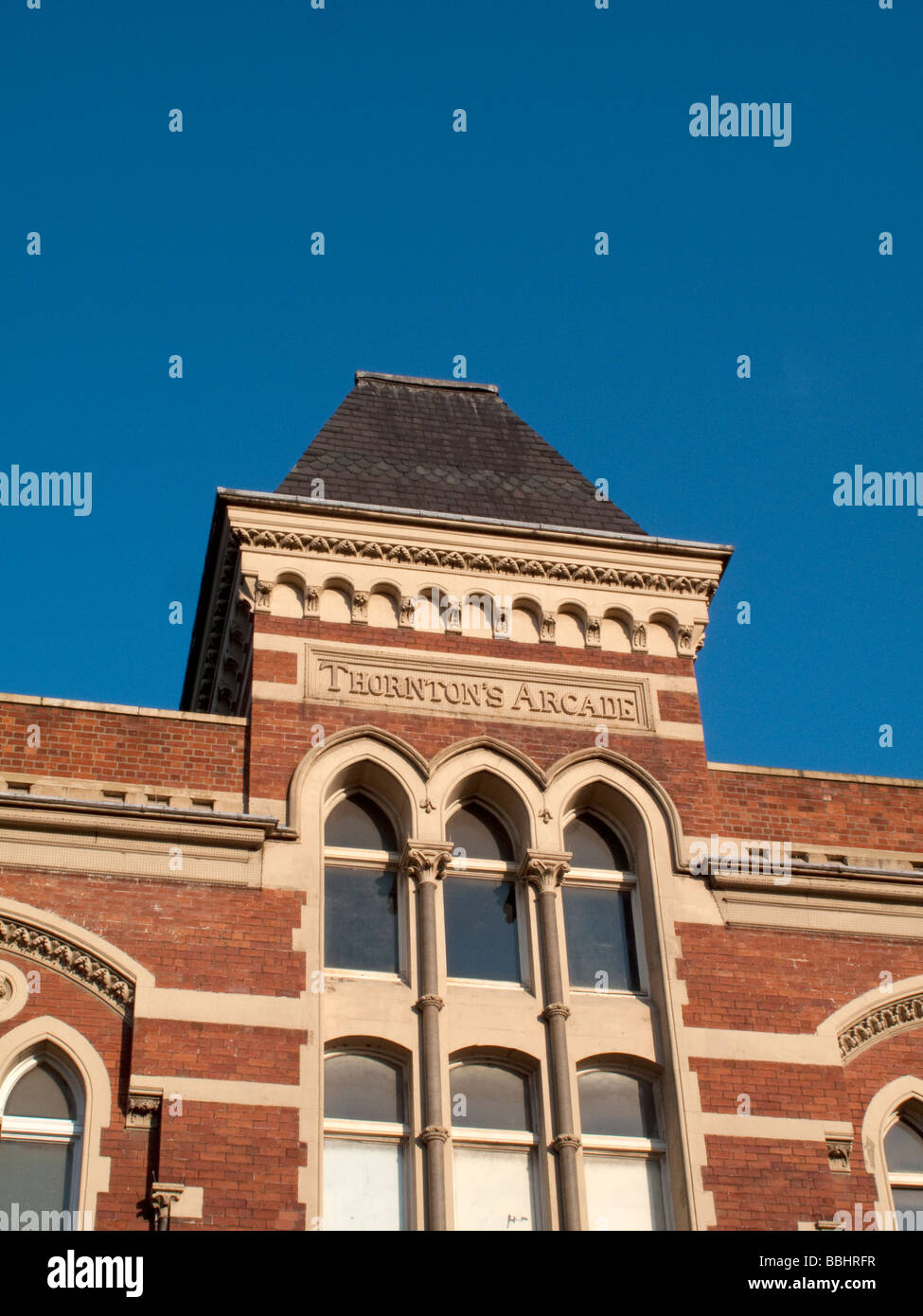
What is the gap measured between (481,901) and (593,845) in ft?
4.64

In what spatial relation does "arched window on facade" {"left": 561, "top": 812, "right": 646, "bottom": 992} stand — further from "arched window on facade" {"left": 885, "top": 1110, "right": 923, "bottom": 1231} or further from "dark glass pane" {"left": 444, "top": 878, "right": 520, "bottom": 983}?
"arched window on facade" {"left": 885, "top": 1110, "right": 923, "bottom": 1231}

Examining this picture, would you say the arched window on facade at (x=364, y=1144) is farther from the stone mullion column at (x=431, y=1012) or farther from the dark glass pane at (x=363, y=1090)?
the stone mullion column at (x=431, y=1012)

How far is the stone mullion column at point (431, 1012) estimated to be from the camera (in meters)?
16.3

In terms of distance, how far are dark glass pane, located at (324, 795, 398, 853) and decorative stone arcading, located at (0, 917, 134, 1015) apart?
270 cm

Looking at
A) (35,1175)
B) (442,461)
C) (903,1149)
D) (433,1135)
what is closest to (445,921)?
(433,1135)

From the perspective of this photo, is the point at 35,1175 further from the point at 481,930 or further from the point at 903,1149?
the point at 903,1149

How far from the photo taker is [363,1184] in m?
16.5

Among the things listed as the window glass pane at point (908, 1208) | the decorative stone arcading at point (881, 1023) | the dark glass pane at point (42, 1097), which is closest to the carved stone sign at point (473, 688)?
the decorative stone arcading at point (881, 1023)

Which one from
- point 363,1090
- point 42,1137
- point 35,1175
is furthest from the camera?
point 363,1090

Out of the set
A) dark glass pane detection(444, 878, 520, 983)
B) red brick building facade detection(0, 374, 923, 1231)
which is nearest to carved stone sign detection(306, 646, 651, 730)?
red brick building facade detection(0, 374, 923, 1231)

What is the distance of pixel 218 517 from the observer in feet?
68.0
